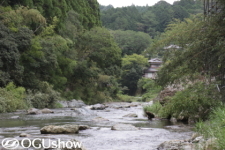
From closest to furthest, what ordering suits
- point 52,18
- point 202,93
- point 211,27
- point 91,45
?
1. point 211,27
2. point 202,93
3. point 52,18
4. point 91,45

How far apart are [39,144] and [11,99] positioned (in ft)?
45.7

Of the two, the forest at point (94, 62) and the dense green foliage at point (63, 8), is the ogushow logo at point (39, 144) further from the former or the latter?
the dense green foliage at point (63, 8)

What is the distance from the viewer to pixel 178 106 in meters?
10.1

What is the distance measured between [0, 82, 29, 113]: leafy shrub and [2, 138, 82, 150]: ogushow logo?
1128cm

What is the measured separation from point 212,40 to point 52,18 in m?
29.3

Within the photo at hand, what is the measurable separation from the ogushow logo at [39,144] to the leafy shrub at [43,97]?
16.1 metres

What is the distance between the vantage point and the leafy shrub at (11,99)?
1831cm

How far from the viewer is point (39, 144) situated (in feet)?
22.3

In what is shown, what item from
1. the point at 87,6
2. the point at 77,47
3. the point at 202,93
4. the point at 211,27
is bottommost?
the point at 202,93

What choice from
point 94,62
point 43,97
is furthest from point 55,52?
point 94,62

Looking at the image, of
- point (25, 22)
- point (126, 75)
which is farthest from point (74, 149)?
point (126, 75)

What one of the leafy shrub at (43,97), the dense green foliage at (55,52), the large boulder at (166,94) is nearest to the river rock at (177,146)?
the large boulder at (166,94)

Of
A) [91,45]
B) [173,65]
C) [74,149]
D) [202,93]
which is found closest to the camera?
[74,149]

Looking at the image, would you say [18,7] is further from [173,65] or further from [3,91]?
[173,65]
